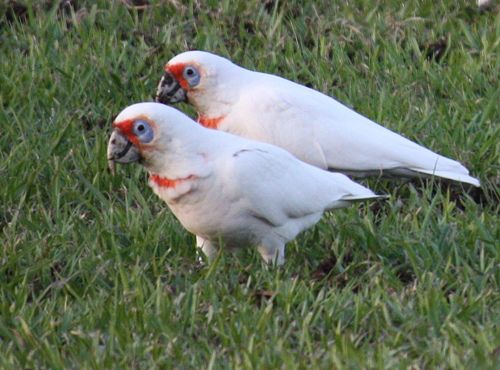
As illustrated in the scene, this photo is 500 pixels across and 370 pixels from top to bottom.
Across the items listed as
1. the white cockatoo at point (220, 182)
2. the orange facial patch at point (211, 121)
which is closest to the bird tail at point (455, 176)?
the white cockatoo at point (220, 182)

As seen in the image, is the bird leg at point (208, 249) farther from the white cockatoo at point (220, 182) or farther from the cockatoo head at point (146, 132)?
the cockatoo head at point (146, 132)

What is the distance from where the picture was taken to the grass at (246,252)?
425 centimetres

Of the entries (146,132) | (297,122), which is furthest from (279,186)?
(297,122)

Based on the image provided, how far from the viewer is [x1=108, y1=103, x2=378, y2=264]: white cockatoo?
474 cm

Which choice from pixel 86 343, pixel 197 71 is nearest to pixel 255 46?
pixel 197 71

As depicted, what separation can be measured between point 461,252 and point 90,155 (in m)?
1.84

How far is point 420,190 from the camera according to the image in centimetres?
577

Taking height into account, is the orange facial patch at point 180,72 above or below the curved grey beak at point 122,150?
below

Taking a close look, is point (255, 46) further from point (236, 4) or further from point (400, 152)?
point (400, 152)

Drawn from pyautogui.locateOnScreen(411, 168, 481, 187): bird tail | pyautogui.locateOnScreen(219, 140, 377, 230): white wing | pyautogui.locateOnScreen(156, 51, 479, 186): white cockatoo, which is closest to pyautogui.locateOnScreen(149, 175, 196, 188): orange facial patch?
pyautogui.locateOnScreen(219, 140, 377, 230): white wing

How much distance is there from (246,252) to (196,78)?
93cm

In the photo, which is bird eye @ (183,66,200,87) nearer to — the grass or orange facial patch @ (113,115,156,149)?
the grass

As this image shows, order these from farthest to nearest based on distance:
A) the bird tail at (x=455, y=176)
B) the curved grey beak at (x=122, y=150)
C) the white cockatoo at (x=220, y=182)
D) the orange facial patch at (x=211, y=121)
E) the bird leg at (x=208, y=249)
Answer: the orange facial patch at (x=211, y=121) → the bird tail at (x=455, y=176) → the bird leg at (x=208, y=249) → the curved grey beak at (x=122, y=150) → the white cockatoo at (x=220, y=182)

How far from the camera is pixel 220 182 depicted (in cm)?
473
